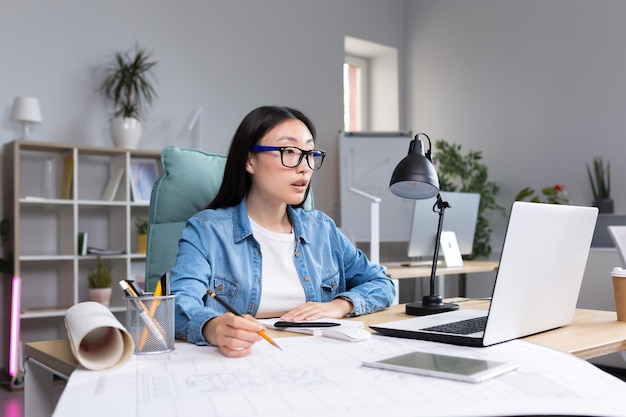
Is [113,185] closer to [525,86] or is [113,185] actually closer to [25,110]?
[25,110]

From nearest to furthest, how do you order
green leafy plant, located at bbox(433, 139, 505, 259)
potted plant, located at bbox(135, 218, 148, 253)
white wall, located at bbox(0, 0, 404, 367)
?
white wall, located at bbox(0, 0, 404, 367), potted plant, located at bbox(135, 218, 148, 253), green leafy plant, located at bbox(433, 139, 505, 259)

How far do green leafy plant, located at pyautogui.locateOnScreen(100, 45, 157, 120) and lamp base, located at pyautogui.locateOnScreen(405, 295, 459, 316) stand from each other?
114 inches

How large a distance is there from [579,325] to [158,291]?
3.03 ft

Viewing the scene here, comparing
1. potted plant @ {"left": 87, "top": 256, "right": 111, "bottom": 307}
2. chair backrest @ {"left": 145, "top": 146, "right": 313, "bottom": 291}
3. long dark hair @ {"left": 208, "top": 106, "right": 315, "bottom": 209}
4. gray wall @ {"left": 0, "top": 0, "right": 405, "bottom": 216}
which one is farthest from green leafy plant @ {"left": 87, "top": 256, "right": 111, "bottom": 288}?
long dark hair @ {"left": 208, "top": 106, "right": 315, "bottom": 209}

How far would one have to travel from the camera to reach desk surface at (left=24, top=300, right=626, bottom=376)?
1.09 meters

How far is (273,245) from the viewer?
67.2 inches

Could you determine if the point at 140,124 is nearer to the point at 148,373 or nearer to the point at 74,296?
the point at 74,296

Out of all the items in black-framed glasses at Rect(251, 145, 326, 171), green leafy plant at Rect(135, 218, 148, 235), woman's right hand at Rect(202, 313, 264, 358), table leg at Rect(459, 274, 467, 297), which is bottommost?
table leg at Rect(459, 274, 467, 297)

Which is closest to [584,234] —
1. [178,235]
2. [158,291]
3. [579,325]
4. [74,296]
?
[579,325]

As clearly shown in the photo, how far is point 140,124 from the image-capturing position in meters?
4.04

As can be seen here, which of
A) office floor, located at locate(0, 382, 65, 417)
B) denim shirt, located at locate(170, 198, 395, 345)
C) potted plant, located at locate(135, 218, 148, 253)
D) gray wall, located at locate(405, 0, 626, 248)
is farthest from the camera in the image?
gray wall, located at locate(405, 0, 626, 248)

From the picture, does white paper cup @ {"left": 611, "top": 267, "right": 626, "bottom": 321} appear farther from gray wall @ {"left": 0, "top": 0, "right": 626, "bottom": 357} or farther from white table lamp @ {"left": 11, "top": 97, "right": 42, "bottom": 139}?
white table lamp @ {"left": 11, "top": 97, "right": 42, "bottom": 139}

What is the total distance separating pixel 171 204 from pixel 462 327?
937 mm

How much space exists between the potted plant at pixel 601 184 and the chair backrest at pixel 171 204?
3.17 m
